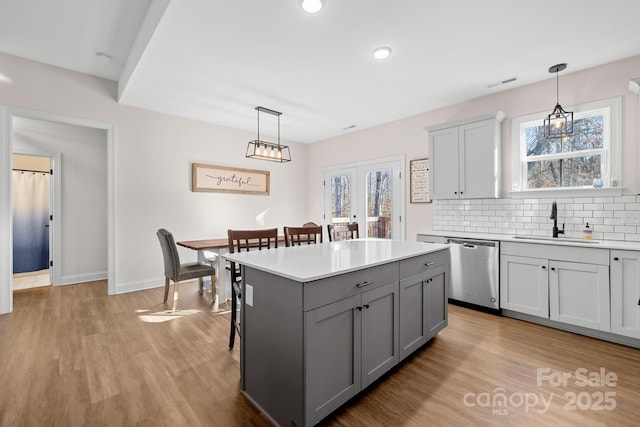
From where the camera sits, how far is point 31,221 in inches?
189

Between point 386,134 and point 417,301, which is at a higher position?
point 386,134

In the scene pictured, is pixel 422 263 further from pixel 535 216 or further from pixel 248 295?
pixel 535 216

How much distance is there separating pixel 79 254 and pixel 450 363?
5.58 meters

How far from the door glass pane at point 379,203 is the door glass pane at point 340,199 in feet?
1.61

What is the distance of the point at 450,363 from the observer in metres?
2.25

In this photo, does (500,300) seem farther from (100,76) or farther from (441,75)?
(100,76)

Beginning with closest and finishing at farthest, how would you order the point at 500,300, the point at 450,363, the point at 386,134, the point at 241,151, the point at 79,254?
1. the point at 450,363
2. the point at 500,300
3. the point at 79,254
4. the point at 386,134
5. the point at 241,151

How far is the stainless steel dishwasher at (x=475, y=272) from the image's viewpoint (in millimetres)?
3246

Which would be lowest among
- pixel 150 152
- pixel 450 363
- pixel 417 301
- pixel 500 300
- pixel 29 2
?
pixel 450 363

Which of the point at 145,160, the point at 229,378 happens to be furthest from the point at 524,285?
the point at 145,160

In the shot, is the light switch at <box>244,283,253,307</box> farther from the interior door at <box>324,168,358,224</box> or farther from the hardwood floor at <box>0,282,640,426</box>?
the interior door at <box>324,168,358,224</box>

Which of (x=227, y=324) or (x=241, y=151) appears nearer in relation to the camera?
(x=227, y=324)

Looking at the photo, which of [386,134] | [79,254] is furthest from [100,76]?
[386,134]

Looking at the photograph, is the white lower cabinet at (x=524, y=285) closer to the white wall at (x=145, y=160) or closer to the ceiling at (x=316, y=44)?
the ceiling at (x=316, y=44)
